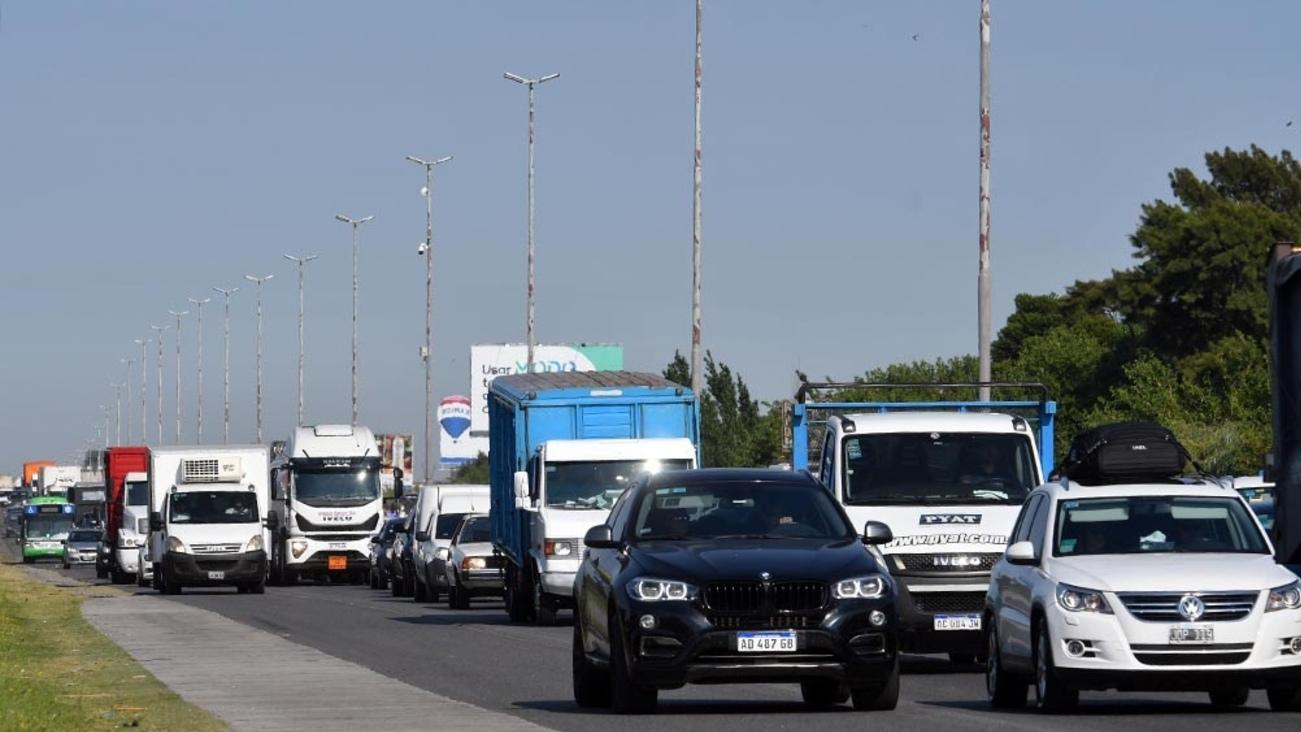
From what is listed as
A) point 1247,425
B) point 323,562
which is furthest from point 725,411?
point 323,562

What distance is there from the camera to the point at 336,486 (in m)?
61.9

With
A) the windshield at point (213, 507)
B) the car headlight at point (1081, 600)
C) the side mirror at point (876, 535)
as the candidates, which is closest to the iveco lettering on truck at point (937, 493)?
the side mirror at point (876, 535)

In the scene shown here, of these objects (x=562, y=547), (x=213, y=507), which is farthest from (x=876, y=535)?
(x=213, y=507)

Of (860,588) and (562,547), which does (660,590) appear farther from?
(562,547)

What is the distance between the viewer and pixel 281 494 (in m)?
62.1

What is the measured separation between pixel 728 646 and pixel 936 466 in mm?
7584

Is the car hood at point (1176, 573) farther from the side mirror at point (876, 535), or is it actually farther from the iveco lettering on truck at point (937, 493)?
the iveco lettering on truck at point (937, 493)

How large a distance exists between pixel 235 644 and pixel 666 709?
1160 cm

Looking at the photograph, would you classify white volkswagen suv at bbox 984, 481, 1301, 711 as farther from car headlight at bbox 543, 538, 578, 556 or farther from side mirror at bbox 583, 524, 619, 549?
car headlight at bbox 543, 538, 578, 556

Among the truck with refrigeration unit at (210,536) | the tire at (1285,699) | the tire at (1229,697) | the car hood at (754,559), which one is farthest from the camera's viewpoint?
the truck with refrigeration unit at (210,536)

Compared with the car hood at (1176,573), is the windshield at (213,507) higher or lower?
lower

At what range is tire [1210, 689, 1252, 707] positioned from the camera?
1936cm

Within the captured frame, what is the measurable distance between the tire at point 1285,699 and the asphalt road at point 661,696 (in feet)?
0.51

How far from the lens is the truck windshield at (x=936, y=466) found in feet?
81.4
